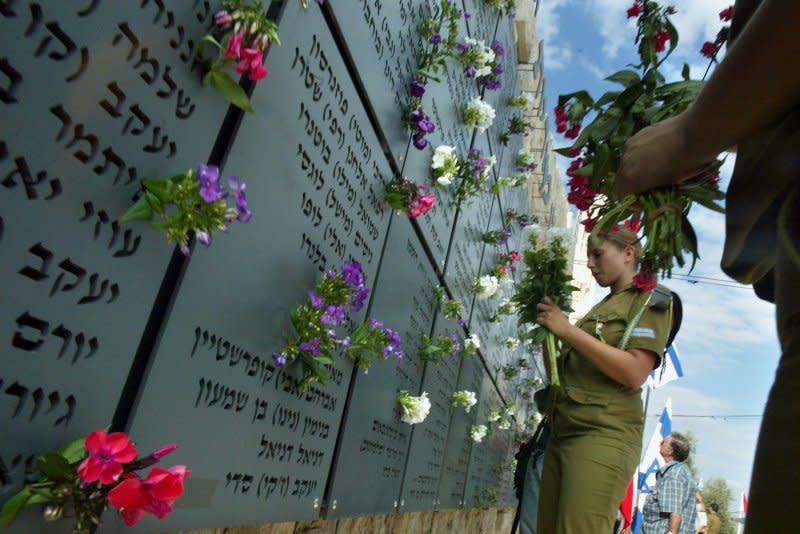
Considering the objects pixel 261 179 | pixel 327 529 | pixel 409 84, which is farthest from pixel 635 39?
pixel 327 529

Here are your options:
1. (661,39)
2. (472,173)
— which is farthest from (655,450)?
(661,39)

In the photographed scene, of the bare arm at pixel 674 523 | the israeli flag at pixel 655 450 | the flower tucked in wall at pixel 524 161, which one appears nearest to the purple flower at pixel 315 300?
the flower tucked in wall at pixel 524 161

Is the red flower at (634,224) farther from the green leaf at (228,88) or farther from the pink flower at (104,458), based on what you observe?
the pink flower at (104,458)

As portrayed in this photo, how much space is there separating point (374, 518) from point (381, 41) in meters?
2.35

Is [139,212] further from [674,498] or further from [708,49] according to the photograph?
[674,498]

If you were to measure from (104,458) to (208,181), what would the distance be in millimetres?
492

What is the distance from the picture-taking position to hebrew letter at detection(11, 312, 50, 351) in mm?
1050

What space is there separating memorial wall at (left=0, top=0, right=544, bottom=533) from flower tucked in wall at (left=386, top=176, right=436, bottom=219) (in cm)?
6

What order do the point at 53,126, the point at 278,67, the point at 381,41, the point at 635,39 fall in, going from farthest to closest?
the point at 381,41 → the point at 635,39 → the point at 278,67 → the point at 53,126

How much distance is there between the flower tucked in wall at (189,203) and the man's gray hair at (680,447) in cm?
640

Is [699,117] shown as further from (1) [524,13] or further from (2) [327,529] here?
(1) [524,13]

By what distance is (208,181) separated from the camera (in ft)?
4.13

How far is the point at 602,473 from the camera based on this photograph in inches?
103

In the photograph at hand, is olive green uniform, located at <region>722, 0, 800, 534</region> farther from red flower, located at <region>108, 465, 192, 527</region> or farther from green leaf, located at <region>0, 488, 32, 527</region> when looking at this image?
green leaf, located at <region>0, 488, 32, 527</region>
